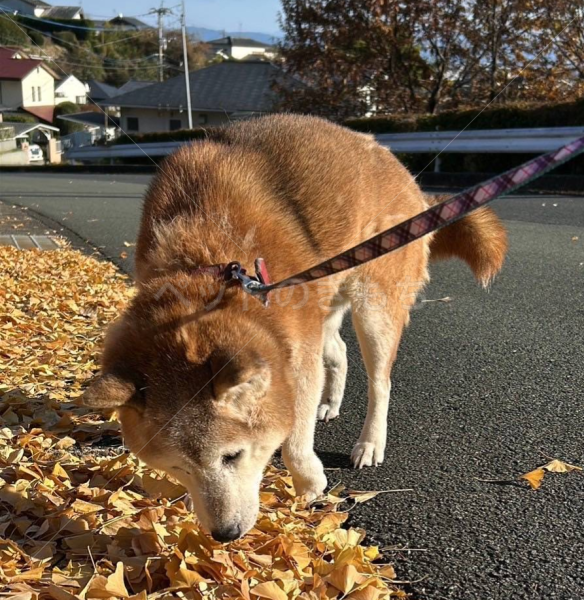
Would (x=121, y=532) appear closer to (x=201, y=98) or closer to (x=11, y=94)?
(x=201, y=98)

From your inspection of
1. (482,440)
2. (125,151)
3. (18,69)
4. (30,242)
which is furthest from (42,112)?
(482,440)

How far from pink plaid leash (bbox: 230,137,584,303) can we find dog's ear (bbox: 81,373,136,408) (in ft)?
1.69

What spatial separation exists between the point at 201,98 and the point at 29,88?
2551 centimetres

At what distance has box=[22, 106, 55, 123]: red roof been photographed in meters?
52.4

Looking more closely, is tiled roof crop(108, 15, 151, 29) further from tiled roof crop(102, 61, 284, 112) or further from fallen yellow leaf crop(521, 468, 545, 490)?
fallen yellow leaf crop(521, 468, 545, 490)

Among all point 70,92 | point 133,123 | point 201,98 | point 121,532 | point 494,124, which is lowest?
point 121,532

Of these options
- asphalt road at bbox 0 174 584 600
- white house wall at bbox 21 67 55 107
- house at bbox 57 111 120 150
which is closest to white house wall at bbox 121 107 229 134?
house at bbox 57 111 120 150

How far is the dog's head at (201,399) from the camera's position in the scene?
2.11 m

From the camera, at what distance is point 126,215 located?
9516mm

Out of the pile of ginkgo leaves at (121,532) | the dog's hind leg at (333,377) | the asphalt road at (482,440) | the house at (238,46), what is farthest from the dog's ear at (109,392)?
the house at (238,46)

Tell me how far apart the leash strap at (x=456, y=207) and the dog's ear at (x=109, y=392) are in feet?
2.37

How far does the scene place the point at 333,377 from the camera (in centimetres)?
339

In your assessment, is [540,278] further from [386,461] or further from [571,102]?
[571,102]

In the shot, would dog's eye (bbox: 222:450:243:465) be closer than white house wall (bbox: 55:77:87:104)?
Yes
